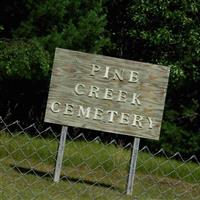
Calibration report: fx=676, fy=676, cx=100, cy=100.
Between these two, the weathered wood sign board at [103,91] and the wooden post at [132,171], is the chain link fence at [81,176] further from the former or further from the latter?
the weathered wood sign board at [103,91]

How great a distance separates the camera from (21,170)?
826 centimetres

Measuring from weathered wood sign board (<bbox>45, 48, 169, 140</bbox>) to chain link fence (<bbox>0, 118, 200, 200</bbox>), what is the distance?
1.15 feet

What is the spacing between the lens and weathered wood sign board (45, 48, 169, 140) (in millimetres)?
7891

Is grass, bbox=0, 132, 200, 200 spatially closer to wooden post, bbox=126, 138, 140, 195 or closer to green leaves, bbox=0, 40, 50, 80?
wooden post, bbox=126, 138, 140, 195

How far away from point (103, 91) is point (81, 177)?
1180 mm

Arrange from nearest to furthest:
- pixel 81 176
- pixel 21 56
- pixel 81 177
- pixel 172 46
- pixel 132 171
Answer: pixel 132 171
pixel 81 177
pixel 81 176
pixel 21 56
pixel 172 46

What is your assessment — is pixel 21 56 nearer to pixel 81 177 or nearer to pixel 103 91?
pixel 81 177

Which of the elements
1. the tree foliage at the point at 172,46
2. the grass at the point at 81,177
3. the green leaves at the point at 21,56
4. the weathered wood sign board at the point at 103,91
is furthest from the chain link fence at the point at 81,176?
the tree foliage at the point at 172,46

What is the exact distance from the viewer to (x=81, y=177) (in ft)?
27.5

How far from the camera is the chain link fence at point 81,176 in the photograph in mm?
7082

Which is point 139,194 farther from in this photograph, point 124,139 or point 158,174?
point 124,139

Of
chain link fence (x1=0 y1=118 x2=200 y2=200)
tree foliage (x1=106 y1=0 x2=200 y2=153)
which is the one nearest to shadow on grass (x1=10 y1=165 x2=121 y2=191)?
chain link fence (x1=0 y1=118 x2=200 y2=200)

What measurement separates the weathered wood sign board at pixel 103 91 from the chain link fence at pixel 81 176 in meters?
0.35

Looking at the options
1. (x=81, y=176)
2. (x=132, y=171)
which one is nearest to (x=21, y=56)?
(x=81, y=176)
